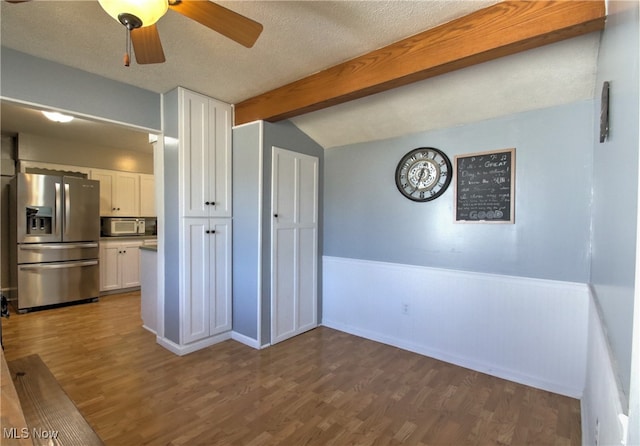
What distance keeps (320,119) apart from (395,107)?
2.56ft

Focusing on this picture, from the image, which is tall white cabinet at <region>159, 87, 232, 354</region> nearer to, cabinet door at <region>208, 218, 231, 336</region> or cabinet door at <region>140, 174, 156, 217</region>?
cabinet door at <region>208, 218, 231, 336</region>

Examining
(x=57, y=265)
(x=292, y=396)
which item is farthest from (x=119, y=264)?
(x=292, y=396)

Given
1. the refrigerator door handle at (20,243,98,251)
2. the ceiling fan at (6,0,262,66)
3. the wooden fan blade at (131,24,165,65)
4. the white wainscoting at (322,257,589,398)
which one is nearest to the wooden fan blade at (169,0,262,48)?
the ceiling fan at (6,0,262,66)

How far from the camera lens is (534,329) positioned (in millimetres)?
2279

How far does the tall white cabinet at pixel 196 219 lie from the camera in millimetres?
2775

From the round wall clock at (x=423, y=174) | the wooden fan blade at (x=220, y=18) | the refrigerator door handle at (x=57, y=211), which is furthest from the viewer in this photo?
→ the refrigerator door handle at (x=57, y=211)

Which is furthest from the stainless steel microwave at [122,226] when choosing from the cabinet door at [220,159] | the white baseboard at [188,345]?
the cabinet door at [220,159]

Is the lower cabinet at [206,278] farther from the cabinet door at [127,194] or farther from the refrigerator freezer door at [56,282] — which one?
the cabinet door at [127,194]

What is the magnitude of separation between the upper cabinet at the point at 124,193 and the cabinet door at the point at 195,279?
10.1 ft

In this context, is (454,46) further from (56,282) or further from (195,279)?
(56,282)

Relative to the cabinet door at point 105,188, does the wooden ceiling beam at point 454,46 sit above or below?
above

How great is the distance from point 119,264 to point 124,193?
1.18m

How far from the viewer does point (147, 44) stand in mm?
1560

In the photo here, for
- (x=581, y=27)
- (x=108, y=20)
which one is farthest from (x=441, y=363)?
(x=108, y=20)
